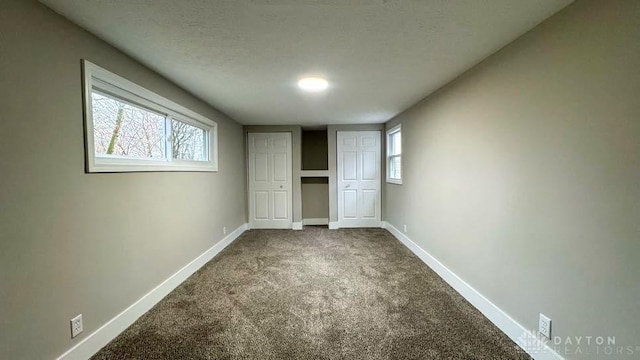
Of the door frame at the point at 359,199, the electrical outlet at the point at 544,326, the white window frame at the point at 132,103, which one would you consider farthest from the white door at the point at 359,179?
the electrical outlet at the point at 544,326

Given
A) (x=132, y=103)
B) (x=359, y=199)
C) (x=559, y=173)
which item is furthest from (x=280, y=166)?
(x=559, y=173)

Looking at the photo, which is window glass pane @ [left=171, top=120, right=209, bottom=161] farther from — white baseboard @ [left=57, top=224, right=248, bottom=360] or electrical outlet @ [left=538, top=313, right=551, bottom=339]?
electrical outlet @ [left=538, top=313, right=551, bottom=339]

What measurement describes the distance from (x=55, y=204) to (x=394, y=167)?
4.55 meters

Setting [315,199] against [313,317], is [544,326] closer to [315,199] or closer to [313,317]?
[313,317]

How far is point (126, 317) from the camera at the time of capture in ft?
6.69

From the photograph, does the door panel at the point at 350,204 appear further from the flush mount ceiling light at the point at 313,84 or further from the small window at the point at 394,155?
the flush mount ceiling light at the point at 313,84

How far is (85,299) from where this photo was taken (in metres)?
1.71

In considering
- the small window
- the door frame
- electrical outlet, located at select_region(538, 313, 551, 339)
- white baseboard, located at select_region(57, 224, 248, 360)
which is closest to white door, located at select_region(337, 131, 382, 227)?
the door frame

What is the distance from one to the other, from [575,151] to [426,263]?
2242 mm

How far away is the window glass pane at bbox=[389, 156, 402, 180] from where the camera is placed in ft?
15.6

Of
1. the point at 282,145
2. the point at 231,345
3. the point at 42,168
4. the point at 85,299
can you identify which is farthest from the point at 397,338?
the point at 282,145

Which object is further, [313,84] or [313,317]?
[313,84]

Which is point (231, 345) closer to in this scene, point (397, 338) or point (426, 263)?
point (397, 338)

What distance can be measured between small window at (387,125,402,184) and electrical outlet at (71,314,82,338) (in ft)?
13.6
